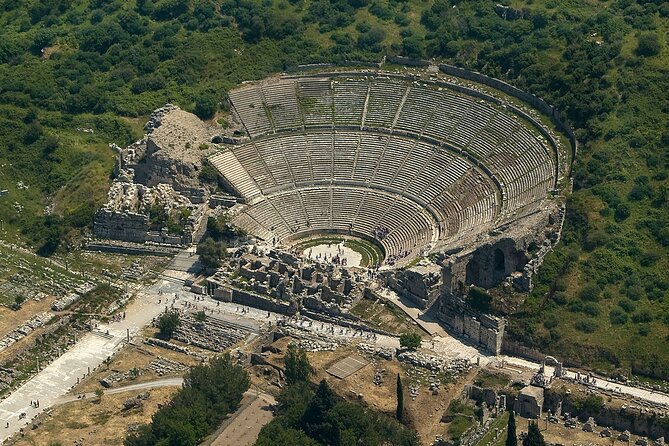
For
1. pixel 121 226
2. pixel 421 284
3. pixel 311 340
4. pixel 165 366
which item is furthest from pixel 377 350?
pixel 121 226

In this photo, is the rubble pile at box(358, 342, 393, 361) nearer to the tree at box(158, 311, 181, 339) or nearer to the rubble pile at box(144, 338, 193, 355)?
the rubble pile at box(144, 338, 193, 355)

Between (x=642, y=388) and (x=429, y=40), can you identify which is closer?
(x=642, y=388)

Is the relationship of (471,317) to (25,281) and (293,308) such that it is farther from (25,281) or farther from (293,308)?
(25,281)

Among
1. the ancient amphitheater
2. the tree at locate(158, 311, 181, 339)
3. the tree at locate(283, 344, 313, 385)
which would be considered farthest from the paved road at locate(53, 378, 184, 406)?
the ancient amphitheater

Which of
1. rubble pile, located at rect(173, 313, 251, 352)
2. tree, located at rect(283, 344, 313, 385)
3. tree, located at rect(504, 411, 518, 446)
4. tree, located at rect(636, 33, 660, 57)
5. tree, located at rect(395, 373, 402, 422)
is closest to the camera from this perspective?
tree, located at rect(504, 411, 518, 446)

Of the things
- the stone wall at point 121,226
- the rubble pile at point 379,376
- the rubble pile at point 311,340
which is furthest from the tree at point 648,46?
the stone wall at point 121,226

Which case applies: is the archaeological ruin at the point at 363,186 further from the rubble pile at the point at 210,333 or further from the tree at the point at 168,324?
the tree at the point at 168,324

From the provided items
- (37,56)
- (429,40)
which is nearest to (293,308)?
(429,40)
